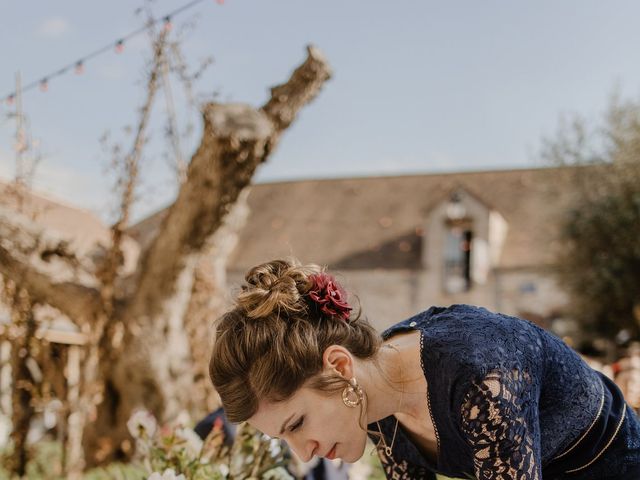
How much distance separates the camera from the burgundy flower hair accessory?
6.33 ft

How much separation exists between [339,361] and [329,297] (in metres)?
0.16

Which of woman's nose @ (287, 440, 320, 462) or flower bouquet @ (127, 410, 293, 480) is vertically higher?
woman's nose @ (287, 440, 320, 462)

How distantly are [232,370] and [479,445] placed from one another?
61 centimetres

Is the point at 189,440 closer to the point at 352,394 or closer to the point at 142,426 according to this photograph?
the point at 142,426

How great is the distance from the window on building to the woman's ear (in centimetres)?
1985

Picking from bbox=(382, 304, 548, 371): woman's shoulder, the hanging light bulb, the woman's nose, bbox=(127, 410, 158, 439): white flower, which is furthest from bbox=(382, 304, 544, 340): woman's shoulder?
the hanging light bulb

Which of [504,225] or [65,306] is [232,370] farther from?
[504,225]

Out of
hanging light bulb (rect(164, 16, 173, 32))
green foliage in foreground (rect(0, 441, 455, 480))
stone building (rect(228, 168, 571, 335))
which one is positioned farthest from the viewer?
stone building (rect(228, 168, 571, 335))

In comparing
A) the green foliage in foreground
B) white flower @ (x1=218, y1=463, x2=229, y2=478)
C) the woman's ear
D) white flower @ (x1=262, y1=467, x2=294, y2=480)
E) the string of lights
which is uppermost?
the string of lights

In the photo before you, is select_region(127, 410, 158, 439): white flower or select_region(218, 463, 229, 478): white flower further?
select_region(127, 410, 158, 439): white flower

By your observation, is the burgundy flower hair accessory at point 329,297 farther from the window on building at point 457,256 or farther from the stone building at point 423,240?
the window on building at point 457,256

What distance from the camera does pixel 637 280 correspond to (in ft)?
42.6

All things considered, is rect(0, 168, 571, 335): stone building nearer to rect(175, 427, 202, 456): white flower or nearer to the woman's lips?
rect(175, 427, 202, 456): white flower

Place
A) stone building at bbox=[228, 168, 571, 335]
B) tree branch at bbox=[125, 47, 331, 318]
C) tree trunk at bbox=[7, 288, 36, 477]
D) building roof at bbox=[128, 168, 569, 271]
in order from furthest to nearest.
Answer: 1. building roof at bbox=[128, 168, 569, 271]
2. stone building at bbox=[228, 168, 571, 335]
3. tree branch at bbox=[125, 47, 331, 318]
4. tree trunk at bbox=[7, 288, 36, 477]
